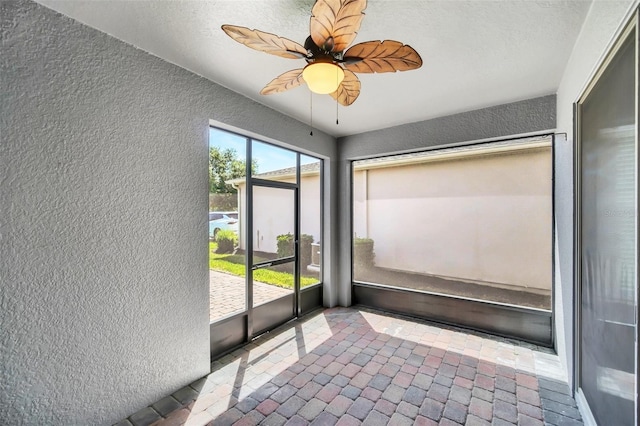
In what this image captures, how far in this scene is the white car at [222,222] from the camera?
281cm

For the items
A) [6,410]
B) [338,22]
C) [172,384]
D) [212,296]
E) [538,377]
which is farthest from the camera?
[212,296]

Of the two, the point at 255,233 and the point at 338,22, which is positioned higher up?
the point at 338,22

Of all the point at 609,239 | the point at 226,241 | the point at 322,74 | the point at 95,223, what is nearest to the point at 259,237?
the point at 226,241

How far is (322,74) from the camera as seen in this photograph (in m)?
1.58

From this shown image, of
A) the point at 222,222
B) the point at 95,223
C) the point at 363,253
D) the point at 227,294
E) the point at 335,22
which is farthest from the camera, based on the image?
the point at 363,253

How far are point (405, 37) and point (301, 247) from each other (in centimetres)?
285

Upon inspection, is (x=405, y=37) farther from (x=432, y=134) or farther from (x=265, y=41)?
(x=432, y=134)

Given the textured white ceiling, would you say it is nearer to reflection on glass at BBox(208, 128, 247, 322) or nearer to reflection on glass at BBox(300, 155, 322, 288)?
reflection on glass at BBox(208, 128, 247, 322)

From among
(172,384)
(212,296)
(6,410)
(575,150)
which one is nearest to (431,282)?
(575,150)

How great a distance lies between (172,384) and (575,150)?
3746mm

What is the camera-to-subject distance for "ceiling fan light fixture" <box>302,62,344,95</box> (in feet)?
5.14

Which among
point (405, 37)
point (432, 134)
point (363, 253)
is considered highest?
point (405, 37)

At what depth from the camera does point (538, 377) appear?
2.54 metres

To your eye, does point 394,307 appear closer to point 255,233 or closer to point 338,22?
point 255,233
